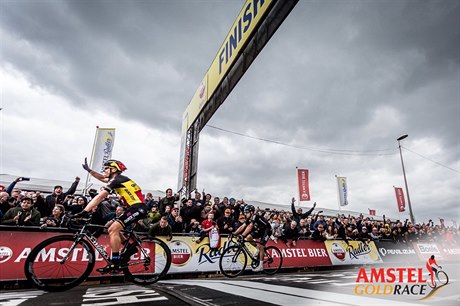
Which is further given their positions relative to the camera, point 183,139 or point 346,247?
point 183,139

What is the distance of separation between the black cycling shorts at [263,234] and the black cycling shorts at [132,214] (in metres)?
4.80

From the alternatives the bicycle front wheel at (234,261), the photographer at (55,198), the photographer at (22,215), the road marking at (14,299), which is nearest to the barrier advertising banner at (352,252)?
the bicycle front wheel at (234,261)

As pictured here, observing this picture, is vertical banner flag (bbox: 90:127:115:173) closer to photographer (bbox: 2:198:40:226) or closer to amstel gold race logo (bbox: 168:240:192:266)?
photographer (bbox: 2:198:40:226)

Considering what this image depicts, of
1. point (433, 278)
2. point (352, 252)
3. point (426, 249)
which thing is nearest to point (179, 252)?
point (433, 278)

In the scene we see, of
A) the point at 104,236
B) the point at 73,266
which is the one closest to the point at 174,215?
the point at 104,236

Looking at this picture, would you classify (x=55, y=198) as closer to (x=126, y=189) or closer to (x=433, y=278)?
(x=126, y=189)

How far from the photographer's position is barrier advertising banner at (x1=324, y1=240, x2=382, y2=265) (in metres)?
12.1

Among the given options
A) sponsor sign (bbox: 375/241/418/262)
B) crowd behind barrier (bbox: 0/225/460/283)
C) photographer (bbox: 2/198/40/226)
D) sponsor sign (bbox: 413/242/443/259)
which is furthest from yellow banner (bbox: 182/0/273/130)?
sponsor sign (bbox: 413/242/443/259)

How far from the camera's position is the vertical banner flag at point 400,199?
26.1m

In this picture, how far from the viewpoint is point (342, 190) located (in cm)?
2639

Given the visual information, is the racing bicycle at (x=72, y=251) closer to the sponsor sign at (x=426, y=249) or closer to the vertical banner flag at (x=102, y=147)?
the vertical banner flag at (x=102, y=147)

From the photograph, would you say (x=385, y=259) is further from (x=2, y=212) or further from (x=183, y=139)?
(x=2, y=212)

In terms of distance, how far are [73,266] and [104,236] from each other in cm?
121

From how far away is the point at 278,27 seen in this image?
832cm
